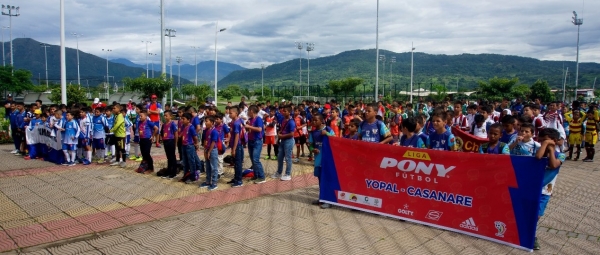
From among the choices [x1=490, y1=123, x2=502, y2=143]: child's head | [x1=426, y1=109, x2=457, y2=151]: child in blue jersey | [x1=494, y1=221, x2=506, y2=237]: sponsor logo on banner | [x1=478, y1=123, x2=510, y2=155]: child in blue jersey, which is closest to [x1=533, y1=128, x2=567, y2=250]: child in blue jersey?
[x1=494, y1=221, x2=506, y2=237]: sponsor logo on banner

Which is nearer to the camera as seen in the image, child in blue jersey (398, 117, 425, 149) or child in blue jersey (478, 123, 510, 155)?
child in blue jersey (478, 123, 510, 155)

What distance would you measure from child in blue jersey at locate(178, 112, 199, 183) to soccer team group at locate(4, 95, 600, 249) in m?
0.02

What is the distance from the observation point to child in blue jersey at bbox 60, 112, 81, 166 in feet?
35.1

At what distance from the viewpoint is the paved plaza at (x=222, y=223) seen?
200 inches

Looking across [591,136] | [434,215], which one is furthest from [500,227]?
[591,136]

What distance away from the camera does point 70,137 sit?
1069 centimetres

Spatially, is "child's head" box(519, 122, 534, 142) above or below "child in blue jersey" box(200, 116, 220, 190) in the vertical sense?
above

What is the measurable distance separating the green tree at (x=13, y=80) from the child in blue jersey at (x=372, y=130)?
171 ft

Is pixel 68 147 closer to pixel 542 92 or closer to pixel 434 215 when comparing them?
pixel 434 215

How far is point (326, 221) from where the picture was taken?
20.0 feet

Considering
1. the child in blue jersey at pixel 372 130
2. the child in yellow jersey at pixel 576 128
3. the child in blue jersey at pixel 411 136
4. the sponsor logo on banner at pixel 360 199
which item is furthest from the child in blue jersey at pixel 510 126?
the child in yellow jersey at pixel 576 128

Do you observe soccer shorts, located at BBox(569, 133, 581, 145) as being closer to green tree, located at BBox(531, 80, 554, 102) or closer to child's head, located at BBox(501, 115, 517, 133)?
child's head, located at BBox(501, 115, 517, 133)

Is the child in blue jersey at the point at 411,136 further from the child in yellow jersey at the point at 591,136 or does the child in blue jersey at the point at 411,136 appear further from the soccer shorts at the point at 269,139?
the child in yellow jersey at the point at 591,136

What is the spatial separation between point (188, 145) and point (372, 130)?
3991 millimetres
